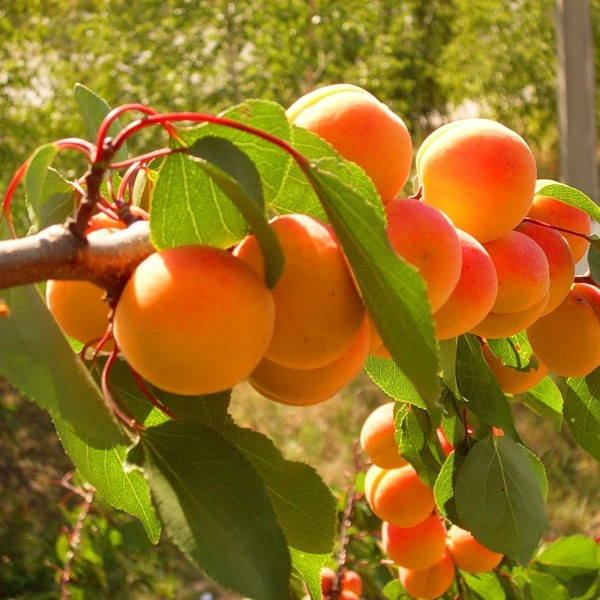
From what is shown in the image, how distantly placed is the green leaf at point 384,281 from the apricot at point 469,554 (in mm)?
575

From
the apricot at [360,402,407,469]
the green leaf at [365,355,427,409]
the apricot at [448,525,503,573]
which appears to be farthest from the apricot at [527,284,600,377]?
the apricot at [448,525,503,573]

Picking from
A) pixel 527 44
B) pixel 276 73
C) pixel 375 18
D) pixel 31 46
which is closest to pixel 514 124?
pixel 527 44

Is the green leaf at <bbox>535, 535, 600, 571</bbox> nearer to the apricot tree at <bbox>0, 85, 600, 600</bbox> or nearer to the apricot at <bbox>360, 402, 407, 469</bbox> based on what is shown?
the apricot at <bbox>360, 402, 407, 469</bbox>

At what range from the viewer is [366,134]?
16.9 inches

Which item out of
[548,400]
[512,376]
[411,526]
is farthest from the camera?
[411,526]

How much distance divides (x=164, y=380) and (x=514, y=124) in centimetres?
581

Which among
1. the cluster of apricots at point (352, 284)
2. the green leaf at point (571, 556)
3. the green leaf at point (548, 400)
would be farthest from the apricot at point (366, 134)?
the green leaf at point (571, 556)

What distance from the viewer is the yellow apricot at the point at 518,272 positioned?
488 mm

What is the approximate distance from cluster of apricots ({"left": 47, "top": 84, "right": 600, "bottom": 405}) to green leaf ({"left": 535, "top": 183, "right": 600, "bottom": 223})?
11 millimetres

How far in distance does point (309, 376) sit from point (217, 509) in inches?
2.8

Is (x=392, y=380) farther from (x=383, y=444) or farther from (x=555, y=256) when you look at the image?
(x=383, y=444)

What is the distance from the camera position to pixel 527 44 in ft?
17.5

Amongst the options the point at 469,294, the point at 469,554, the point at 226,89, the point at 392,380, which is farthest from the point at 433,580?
the point at 226,89

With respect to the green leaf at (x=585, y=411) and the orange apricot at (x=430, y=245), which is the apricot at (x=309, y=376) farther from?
the green leaf at (x=585, y=411)
